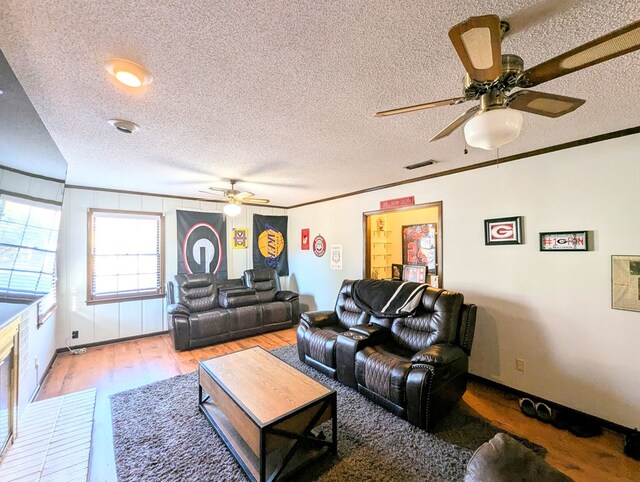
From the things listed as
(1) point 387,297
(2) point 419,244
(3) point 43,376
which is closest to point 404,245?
(2) point 419,244

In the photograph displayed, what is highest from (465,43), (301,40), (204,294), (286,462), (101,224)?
(301,40)

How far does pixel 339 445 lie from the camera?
204 centimetres

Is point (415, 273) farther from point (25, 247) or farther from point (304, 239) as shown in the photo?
point (25, 247)

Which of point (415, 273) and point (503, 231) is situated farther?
point (415, 273)

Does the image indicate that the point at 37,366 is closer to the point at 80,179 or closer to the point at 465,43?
the point at 80,179

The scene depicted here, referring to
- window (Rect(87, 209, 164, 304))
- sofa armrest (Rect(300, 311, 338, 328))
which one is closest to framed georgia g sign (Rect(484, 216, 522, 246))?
sofa armrest (Rect(300, 311, 338, 328))

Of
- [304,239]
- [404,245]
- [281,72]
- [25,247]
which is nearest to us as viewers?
[281,72]

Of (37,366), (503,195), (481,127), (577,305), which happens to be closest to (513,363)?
(577,305)

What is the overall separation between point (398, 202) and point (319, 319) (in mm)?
2058

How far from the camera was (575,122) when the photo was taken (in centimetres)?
206

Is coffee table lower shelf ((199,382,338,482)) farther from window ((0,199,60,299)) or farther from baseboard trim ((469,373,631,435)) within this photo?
baseboard trim ((469,373,631,435))

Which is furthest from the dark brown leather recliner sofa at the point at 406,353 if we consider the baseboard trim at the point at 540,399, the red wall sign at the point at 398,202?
the red wall sign at the point at 398,202

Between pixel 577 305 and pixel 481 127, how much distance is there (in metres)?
2.33

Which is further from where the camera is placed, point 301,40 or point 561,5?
point 301,40
